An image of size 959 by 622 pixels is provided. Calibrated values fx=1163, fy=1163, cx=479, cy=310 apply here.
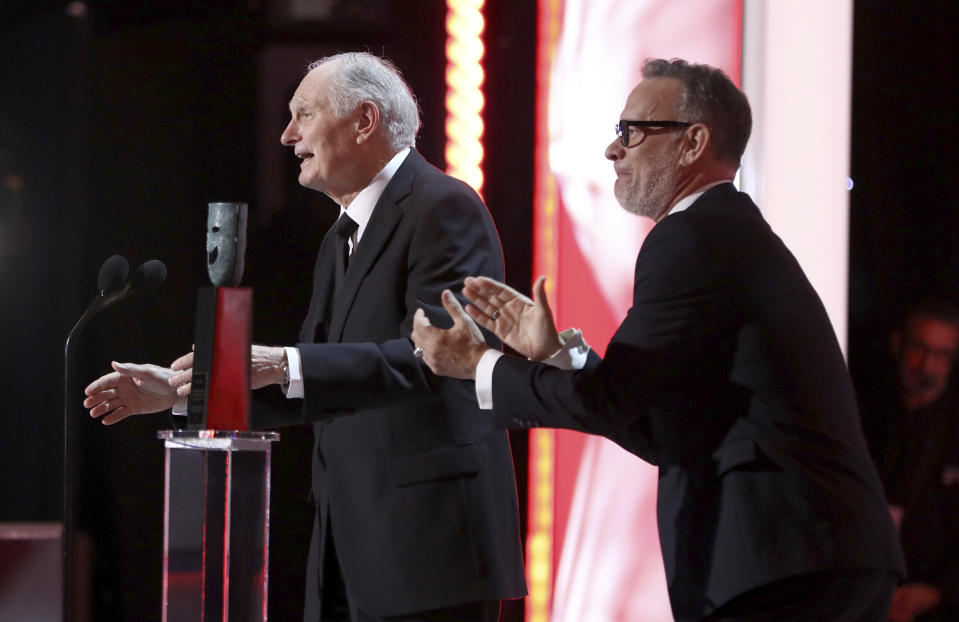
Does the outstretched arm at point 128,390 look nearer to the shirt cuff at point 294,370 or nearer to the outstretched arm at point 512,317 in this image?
the shirt cuff at point 294,370

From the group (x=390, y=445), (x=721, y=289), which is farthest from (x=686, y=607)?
(x=390, y=445)

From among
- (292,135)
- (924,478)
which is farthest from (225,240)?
(924,478)

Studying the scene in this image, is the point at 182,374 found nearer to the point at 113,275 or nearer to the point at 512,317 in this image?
the point at 113,275

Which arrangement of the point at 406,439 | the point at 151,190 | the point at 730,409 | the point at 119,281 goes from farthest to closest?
the point at 151,190
the point at 119,281
the point at 406,439
the point at 730,409

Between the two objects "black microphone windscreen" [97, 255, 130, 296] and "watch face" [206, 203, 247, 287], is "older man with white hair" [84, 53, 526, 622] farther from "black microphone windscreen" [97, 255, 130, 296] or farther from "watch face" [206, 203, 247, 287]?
"watch face" [206, 203, 247, 287]

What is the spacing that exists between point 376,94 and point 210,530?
110cm

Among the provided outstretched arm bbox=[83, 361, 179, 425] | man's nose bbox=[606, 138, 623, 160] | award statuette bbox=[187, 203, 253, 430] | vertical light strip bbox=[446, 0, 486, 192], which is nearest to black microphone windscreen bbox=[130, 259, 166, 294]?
outstretched arm bbox=[83, 361, 179, 425]

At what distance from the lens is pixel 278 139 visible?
12.9 feet

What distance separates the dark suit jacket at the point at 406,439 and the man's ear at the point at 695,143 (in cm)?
57

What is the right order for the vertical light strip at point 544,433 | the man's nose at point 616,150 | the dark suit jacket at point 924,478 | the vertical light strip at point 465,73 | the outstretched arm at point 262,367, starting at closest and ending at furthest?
the man's nose at point 616,150 → the outstretched arm at point 262,367 → the vertical light strip at point 544,433 → the vertical light strip at point 465,73 → the dark suit jacket at point 924,478

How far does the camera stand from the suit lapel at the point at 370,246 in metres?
2.53

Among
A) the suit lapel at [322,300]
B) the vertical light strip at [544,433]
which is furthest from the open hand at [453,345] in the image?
the vertical light strip at [544,433]

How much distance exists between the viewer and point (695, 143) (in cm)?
215

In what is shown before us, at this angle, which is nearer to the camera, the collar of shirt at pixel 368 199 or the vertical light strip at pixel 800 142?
the collar of shirt at pixel 368 199
